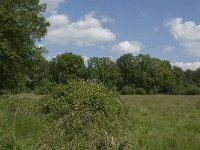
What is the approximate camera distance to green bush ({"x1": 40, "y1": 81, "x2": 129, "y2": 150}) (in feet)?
35.7

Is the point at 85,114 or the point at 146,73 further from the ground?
the point at 146,73

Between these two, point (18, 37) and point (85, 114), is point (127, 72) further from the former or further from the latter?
point (85, 114)

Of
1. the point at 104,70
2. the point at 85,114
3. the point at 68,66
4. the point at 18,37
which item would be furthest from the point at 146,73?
the point at 85,114

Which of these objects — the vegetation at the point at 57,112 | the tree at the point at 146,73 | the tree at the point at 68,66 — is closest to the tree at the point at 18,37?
the vegetation at the point at 57,112

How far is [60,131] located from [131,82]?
326 ft

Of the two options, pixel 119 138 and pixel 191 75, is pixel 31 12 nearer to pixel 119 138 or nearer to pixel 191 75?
pixel 119 138

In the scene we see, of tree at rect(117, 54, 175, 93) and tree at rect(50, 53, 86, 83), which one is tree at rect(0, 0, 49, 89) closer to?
tree at rect(50, 53, 86, 83)

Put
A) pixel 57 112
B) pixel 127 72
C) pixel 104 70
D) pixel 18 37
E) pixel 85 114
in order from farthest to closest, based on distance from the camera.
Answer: pixel 127 72
pixel 104 70
pixel 18 37
pixel 57 112
pixel 85 114

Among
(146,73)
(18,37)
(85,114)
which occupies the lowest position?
(85,114)

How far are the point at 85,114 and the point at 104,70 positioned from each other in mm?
93624

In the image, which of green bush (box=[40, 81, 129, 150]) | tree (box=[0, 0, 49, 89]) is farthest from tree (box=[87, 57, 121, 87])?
green bush (box=[40, 81, 129, 150])

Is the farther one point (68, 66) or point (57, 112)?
point (68, 66)

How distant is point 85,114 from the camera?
1229 centimetres

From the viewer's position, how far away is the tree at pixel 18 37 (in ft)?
93.6
